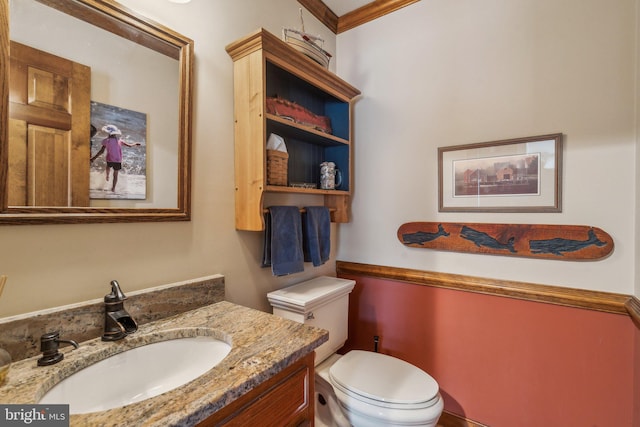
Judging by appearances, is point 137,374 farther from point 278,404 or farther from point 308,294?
point 308,294

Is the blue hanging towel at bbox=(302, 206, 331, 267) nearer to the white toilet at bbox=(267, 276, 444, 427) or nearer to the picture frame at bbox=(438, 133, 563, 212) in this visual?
the white toilet at bbox=(267, 276, 444, 427)

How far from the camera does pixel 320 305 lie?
1.43m

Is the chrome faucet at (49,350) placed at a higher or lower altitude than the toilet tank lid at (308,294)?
higher

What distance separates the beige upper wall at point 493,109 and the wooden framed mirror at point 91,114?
116 centimetres

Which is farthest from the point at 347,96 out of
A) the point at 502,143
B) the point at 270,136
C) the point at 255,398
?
the point at 255,398

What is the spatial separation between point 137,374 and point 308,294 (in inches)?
30.5

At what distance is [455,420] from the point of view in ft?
5.08

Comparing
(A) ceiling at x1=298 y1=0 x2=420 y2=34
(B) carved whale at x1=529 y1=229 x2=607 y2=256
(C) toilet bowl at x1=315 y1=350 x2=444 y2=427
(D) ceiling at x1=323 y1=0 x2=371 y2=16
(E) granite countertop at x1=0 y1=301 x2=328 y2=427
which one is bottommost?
(C) toilet bowl at x1=315 y1=350 x2=444 y2=427

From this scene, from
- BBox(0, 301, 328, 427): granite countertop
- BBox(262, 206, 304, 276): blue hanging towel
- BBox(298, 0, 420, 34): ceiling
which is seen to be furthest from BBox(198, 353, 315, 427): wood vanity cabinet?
BBox(298, 0, 420, 34): ceiling

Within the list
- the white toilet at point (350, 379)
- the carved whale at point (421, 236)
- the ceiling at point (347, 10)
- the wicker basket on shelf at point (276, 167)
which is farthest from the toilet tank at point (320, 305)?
the ceiling at point (347, 10)

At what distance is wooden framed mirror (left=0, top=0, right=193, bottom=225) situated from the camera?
73 cm

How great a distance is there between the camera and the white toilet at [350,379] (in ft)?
3.71

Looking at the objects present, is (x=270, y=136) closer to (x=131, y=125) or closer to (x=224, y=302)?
(x=131, y=125)

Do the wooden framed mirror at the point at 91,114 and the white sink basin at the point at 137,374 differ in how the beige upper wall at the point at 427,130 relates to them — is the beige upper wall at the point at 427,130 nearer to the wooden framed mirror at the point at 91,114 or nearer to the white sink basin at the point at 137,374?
the wooden framed mirror at the point at 91,114
